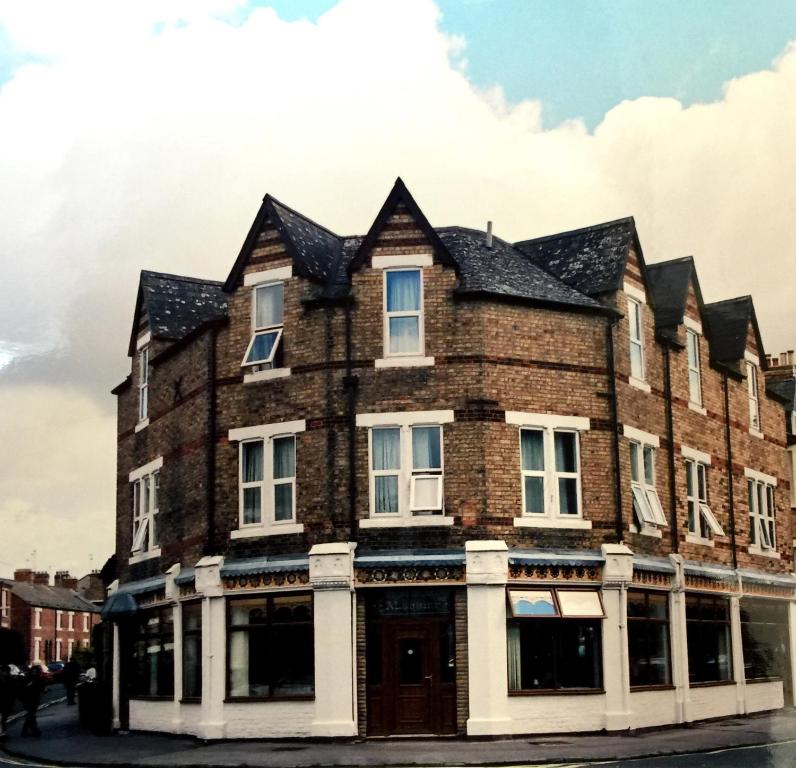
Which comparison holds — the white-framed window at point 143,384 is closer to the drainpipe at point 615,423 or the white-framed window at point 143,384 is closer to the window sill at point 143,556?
the window sill at point 143,556

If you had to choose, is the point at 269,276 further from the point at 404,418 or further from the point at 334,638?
the point at 334,638

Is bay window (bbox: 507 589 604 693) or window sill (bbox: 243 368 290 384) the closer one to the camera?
bay window (bbox: 507 589 604 693)

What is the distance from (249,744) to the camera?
25.5 metres

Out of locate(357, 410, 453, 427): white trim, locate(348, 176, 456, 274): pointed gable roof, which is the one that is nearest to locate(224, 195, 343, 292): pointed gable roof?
locate(348, 176, 456, 274): pointed gable roof

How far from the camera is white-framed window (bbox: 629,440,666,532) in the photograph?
2809 cm

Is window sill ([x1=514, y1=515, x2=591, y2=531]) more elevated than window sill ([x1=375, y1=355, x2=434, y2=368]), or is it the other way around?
window sill ([x1=375, y1=355, x2=434, y2=368])

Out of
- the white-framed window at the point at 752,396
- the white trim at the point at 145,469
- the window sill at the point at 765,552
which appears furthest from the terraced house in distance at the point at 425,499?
the white-framed window at the point at 752,396

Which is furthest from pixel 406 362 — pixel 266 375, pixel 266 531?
pixel 266 531

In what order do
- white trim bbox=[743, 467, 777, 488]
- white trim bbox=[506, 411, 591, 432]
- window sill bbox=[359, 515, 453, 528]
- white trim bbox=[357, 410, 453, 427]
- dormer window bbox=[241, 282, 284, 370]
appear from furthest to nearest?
white trim bbox=[743, 467, 777, 488], dormer window bbox=[241, 282, 284, 370], white trim bbox=[506, 411, 591, 432], white trim bbox=[357, 410, 453, 427], window sill bbox=[359, 515, 453, 528]

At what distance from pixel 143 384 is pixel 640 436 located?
12730 millimetres

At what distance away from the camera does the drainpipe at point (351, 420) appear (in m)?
26.0

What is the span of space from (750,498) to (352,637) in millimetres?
14049

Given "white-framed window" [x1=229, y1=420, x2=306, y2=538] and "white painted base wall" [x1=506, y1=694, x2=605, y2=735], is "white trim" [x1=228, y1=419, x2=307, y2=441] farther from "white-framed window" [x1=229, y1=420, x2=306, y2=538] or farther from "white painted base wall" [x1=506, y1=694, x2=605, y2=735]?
"white painted base wall" [x1=506, y1=694, x2=605, y2=735]

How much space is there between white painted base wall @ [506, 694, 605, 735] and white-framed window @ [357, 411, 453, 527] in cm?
402
